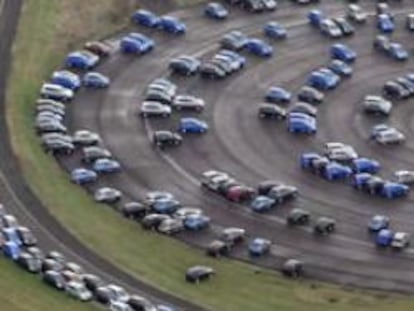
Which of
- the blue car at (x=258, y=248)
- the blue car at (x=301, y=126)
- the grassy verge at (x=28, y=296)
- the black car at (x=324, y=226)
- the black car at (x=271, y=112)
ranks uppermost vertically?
the black car at (x=271, y=112)

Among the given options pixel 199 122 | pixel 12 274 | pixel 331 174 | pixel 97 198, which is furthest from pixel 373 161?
pixel 12 274

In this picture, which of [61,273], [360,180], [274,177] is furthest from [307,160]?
[61,273]

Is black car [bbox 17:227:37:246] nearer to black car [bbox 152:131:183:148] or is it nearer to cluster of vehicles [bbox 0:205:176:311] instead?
cluster of vehicles [bbox 0:205:176:311]

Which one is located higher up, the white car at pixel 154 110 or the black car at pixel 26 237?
the white car at pixel 154 110

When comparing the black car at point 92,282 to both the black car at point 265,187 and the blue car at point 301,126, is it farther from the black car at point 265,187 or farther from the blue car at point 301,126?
the blue car at point 301,126

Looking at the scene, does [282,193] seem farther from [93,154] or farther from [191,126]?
[93,154]

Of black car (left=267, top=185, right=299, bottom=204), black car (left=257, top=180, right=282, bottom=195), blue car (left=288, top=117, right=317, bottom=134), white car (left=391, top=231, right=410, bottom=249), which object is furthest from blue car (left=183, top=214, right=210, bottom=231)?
blue car (left=288, top=117, right=317, bottom=134)

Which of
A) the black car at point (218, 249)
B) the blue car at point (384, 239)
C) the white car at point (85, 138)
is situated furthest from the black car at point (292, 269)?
the white car at point (85, 138)
